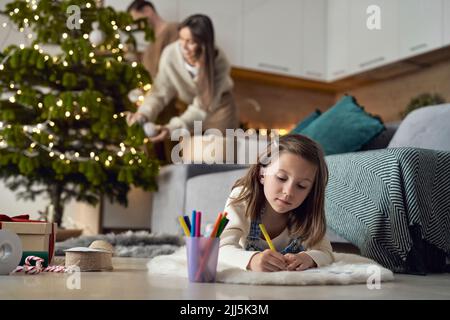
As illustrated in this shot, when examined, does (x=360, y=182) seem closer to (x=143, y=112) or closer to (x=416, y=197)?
(x=416, y=197)

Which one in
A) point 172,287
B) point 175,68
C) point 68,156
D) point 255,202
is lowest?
point 172,287

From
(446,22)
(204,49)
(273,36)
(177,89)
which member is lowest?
(177,89)

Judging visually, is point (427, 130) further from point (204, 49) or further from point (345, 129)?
point (204, 49)

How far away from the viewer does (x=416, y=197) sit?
5.12ft

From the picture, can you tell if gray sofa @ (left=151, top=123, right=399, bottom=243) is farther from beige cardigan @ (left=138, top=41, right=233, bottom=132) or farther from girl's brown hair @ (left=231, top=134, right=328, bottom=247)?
girl's brown hair @ (left=231, top=134, right=328, bottom=247)

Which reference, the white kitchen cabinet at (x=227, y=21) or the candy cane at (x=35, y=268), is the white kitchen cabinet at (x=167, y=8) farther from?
the candy cane at (x=35, y=268)

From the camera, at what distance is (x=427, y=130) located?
2240 mm

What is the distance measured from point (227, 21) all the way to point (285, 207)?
2884 mm

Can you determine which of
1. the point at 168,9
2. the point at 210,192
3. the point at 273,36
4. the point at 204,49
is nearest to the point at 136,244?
the point at 210,192

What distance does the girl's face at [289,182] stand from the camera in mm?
1362

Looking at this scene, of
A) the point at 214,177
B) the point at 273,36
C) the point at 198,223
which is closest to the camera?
the point at 198,223

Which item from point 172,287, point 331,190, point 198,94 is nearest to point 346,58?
point 198,94

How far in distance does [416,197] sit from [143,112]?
7.08 feet

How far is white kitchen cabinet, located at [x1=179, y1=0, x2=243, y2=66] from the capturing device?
3960 millimetres
